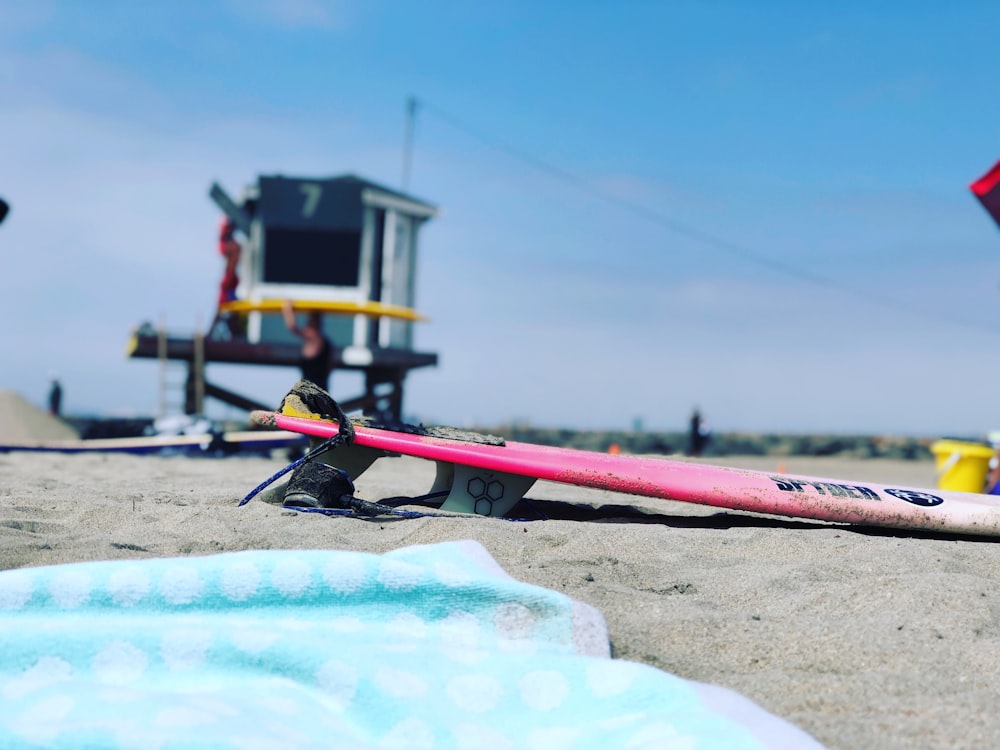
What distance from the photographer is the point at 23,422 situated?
32.1 feet

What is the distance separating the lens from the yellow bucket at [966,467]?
6.95m

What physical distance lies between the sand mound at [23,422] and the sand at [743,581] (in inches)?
249

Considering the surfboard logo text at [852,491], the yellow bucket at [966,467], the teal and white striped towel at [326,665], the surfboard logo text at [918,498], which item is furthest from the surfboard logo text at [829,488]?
the yellow bucket at [966,467]

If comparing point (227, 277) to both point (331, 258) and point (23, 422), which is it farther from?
point (23, 422)

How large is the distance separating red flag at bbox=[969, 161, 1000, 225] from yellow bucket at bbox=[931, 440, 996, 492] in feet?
8.82

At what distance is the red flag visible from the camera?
8.37 metres

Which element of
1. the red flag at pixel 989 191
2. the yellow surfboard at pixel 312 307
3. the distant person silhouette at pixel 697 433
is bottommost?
the distant person silhouette at pixel 697 433

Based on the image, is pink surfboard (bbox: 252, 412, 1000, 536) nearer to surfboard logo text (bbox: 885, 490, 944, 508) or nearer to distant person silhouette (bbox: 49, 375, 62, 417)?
surfboard logo text (bbox: 885, 490, 944, 508)

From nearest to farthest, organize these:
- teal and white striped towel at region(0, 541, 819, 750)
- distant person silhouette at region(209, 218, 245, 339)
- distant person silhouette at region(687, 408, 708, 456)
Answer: teal and white striped towel at region(0, 541, 819, 750), distant person silhouette at region(209, 218, 245, 339), distant person silhouette at region(687, 408, 708, 456)

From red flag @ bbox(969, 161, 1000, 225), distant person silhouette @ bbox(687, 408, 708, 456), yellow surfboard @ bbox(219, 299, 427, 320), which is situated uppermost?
red flag @ bbox(969, 161, 1000, 225)

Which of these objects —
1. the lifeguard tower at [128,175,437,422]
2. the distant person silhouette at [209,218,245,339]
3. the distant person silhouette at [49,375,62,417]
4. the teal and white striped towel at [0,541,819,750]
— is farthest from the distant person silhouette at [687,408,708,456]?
the teal and white striped towel at [0,541,819,750]

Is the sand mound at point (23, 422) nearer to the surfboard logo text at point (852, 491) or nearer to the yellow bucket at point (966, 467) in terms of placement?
the surfboard logo text at point (852, 491)

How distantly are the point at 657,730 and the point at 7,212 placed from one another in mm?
6505

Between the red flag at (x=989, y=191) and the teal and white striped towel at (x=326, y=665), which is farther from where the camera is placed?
the red flag at (x=989, y=191)
